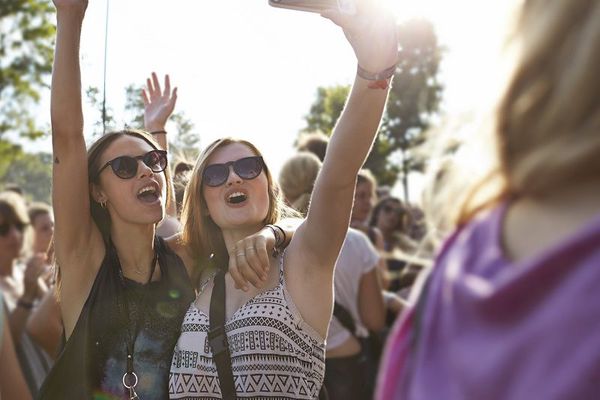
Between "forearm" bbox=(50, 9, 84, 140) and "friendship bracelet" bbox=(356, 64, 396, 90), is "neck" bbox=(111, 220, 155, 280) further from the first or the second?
"friendship bracelet" bbox=(356, 64, 396, 90)

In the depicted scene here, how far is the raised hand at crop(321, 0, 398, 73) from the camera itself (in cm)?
234

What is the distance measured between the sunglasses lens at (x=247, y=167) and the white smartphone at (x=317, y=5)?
87cm

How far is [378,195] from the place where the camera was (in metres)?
9.13

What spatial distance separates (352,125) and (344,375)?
2.64 meters

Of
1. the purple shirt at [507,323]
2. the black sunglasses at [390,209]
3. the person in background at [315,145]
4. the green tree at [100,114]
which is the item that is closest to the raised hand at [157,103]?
the green tree at [100,114]

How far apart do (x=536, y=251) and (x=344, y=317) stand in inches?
154

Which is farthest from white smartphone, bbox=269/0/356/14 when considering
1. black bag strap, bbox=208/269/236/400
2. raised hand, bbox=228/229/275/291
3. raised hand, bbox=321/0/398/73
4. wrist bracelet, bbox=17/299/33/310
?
wrist bracelet, bbox=17/299/33/310

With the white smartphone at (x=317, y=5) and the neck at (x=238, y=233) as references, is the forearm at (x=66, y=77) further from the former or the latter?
the white smartphone at (x=317, y=5)

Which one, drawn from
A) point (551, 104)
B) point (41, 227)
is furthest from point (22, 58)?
point (551, 104)

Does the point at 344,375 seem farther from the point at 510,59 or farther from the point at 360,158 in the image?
the point at 510,59

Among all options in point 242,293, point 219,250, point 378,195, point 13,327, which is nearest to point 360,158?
point 242,293

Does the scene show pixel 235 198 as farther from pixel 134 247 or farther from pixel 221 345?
pixel 221 345

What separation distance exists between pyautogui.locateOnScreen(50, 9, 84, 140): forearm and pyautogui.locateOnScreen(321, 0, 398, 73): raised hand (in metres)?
1.04

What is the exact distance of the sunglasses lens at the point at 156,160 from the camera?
11.4ft
